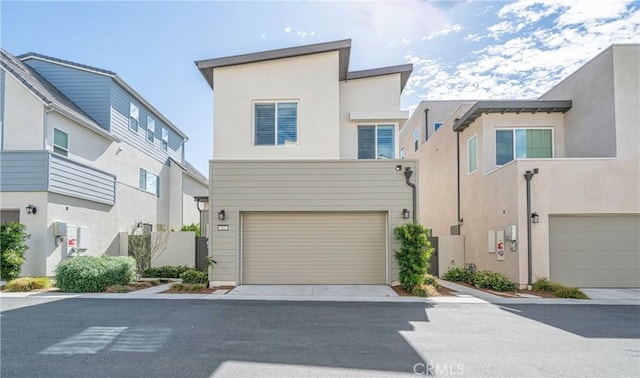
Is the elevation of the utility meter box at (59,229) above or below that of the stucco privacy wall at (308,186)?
below

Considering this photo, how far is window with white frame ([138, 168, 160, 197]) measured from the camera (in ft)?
59.5

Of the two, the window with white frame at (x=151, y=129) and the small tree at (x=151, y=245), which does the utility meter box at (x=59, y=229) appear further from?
the window with white frame at (x=151, y=129)

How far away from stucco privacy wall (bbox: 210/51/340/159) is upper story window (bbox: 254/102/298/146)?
0.15 metres

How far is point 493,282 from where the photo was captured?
35.6ft

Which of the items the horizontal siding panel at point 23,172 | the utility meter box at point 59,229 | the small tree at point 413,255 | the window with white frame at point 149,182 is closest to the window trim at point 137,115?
the window with white frame at point 149,182

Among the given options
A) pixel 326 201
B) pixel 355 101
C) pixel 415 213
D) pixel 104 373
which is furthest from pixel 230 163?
pixel 104 373

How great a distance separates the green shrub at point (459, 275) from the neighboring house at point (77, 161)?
1278 centimetres

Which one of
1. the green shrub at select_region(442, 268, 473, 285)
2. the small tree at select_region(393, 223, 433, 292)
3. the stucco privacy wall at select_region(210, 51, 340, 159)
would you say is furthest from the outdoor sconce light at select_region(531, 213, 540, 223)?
the stucco privacy wall at select_region(210, 51, 340, 159)

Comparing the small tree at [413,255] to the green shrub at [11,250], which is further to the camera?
the green shrub at [11,250]

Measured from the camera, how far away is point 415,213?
35.9 feet

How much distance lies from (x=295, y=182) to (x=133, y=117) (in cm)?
1070

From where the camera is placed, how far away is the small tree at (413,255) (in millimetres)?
9992

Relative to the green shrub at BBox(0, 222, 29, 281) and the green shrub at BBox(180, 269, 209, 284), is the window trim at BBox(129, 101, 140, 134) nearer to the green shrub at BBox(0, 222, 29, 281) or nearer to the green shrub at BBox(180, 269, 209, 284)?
the green shrub at BBox(0, 222, 29, 281)

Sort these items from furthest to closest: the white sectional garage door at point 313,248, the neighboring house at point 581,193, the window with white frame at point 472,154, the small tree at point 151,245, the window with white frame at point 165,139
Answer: the window with white frame at point 165,139, the small tree at point 151,245, the window with white frame at point 472,154, the white sectional garage door at point 313,248, the neighboring house at point 581,193
